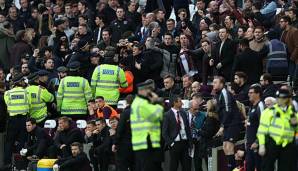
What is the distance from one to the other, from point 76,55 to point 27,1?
6.72 m

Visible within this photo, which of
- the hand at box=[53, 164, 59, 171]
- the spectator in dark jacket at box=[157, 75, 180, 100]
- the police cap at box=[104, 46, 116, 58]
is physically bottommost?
the hand at box=[53, 164, 59, 171]

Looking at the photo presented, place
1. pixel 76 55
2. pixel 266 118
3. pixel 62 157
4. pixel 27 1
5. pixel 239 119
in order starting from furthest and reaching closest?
pixel 27 1, pixel 76 55, pixel 62 157, pixel 239 119, pixel 266 118

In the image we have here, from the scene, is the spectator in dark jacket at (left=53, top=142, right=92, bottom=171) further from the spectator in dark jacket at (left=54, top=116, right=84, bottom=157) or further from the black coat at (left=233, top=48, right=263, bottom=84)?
the black coat at (left=233, top=48, right=263, bottom=84)

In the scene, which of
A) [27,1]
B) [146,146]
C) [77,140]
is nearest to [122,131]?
[146,146]

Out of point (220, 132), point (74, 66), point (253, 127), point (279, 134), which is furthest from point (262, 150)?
point (74, 66)

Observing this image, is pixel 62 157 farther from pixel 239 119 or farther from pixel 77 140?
pixel 239 119

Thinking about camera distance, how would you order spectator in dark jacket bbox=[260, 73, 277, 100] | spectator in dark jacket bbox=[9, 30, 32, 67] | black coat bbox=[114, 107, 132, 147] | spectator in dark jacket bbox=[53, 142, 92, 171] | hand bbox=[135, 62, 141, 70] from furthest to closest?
spectator in dark jacket bbox=[9, 30, 32, 67] < hand bbox=[135, 62, 141, 70] < spectator in dark jacket bbox=[53, 142, 92, 171] < spectator in dark jacket bbox=[260, 73, 277, 100] < black coat bbox=[114, 107, 132, 147]

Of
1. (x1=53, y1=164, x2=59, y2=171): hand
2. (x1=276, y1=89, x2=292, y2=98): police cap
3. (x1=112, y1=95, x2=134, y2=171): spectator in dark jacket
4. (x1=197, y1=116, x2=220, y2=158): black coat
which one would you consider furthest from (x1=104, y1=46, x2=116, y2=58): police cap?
(x1=276, y1=89, x2=292, y2=98): police cap

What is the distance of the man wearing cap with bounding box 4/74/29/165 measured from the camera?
3069 cm

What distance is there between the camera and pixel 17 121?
1211 inches

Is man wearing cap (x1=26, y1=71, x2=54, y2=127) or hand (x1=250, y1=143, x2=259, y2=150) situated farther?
man wearing cap (x1=26, y1=71, x2=54, y2=127)

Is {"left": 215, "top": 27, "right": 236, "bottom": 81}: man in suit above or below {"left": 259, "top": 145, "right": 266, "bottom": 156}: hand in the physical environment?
above

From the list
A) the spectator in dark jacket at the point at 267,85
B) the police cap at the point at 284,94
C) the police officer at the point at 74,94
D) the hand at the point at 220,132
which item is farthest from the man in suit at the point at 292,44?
the police officer at the point at 74,94

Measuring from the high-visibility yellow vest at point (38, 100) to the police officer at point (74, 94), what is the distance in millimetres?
A: 313
